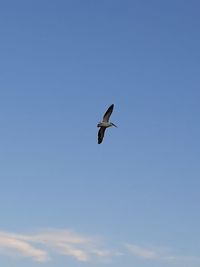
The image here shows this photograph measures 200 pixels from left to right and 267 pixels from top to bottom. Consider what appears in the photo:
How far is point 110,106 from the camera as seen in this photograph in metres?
93.9

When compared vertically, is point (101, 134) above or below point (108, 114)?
below

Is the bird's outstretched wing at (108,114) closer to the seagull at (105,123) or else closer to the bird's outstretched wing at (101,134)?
the seagull at (105,123)

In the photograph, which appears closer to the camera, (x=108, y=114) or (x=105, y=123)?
(x=105, y=123)

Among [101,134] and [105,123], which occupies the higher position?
[105,123]

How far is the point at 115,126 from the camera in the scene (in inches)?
3688

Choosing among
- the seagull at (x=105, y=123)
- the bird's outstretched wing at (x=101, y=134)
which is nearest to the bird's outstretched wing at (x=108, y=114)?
the seagull at (x=105, y=123)

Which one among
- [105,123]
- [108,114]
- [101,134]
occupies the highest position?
[108,114]

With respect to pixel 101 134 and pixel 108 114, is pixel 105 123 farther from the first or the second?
pixel 101 134

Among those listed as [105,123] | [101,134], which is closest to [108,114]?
[105,123]

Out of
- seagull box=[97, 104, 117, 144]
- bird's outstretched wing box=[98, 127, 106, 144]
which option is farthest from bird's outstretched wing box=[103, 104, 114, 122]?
bird's outstretched wing box=[98, 127, 106, 144]

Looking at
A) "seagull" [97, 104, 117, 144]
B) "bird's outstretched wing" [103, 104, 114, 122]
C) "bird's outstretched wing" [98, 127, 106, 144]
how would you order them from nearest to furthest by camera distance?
"bird's outstretched wing" [98, 127, 106, 144] → "seagull" [97, 104, 117, 144] → "bird's outstretched wing" [103, 104, 114, 122]

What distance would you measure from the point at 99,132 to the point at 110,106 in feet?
20.3

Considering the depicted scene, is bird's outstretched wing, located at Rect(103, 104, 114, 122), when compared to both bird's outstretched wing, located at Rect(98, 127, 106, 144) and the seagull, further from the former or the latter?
bird's outstretched wing, located at Rect(98, 127, 106, 144)

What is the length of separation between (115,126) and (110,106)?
4528mm
